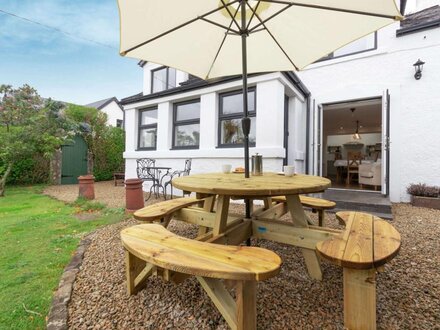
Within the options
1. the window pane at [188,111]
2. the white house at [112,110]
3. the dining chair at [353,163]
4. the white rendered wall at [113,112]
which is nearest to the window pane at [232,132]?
the window pane at [188,111]

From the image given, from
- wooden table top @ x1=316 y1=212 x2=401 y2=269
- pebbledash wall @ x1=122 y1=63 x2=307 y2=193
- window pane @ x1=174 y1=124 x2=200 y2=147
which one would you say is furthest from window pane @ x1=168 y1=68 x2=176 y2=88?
wooden table top @ x1=316 y1=212 x2=401 y2=269

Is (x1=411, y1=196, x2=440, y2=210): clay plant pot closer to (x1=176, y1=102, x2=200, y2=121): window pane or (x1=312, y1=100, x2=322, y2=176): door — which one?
(x1=312, y1=100, x2=322, y2=176): door

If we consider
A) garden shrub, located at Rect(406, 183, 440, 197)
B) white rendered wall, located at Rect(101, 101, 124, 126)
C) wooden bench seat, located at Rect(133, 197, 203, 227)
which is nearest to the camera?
wooden bench seat, located at Rect(133, 197, 203, 227)

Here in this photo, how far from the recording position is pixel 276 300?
5.16 ft

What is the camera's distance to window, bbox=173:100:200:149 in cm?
607

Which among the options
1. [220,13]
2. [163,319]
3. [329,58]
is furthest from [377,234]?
[329,58]

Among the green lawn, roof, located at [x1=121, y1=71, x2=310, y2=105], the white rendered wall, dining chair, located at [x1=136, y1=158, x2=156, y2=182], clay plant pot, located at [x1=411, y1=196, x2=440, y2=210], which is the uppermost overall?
the white rendered wall

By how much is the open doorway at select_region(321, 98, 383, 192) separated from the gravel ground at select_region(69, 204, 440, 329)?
3.89 m

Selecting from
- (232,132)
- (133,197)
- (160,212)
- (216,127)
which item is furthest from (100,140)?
(160,212)

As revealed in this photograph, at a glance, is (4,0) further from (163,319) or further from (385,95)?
(385,95)

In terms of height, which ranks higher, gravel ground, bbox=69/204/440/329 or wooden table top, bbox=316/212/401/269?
wooden table top, bbox=316/212/401/269

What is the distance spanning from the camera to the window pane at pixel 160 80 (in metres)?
7.59

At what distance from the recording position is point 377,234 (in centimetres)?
149

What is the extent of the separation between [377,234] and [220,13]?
7.98ft
